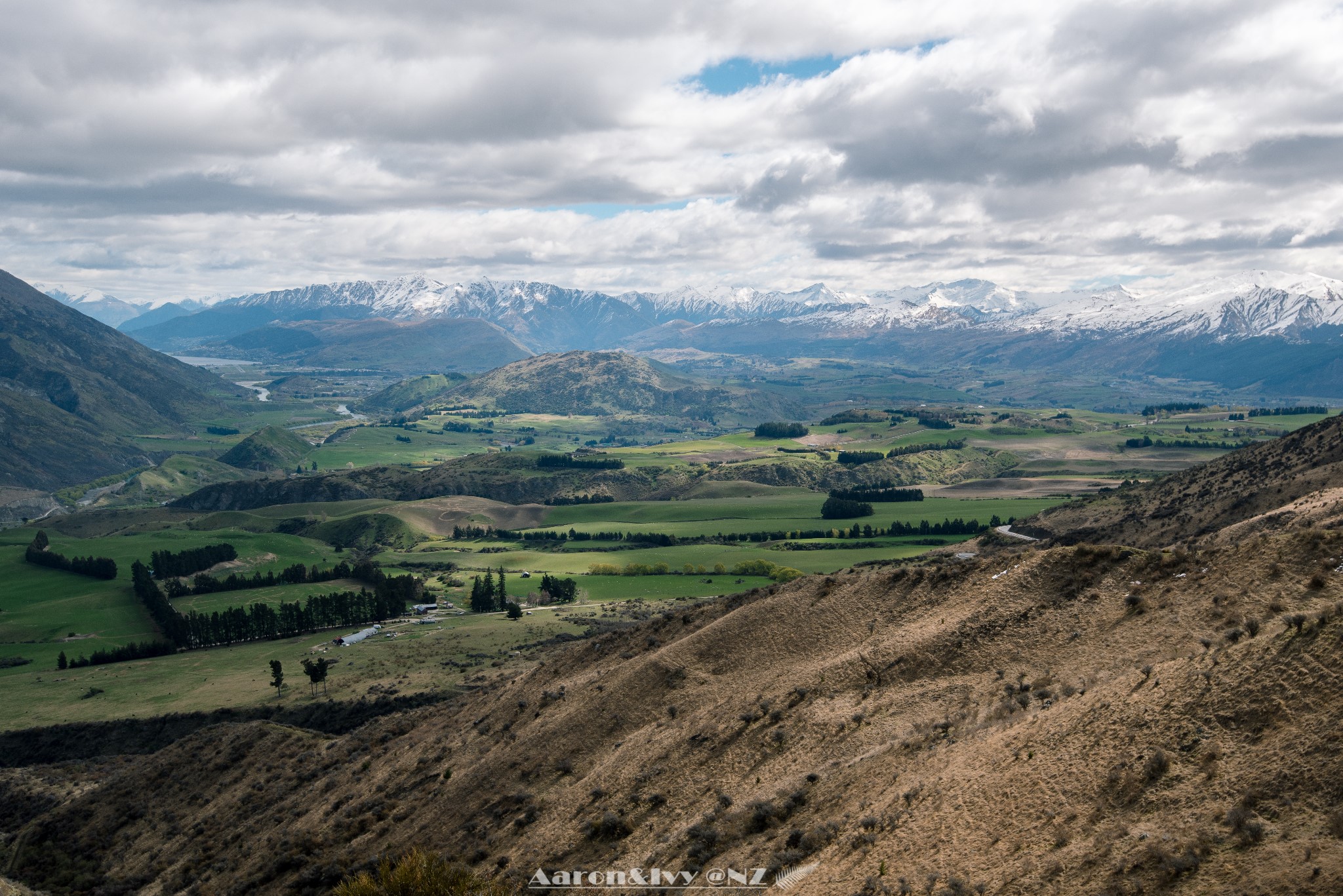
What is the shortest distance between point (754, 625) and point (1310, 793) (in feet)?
111

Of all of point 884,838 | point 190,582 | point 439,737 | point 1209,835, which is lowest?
point 190,582

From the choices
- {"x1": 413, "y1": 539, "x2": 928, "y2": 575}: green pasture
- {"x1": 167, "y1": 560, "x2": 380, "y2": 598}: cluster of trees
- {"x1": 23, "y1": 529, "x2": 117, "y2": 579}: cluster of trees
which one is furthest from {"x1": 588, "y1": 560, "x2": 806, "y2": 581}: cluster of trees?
{"x1": 23, "y1": 529, "x2": 117, "y2": 579}: cluster of trees

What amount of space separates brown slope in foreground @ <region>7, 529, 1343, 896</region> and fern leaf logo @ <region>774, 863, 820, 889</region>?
0.45m

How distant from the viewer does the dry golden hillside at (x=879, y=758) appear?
26000mm

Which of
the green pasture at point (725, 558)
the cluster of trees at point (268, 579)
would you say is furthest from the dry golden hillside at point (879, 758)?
the cluster of trees at point (268, 579)

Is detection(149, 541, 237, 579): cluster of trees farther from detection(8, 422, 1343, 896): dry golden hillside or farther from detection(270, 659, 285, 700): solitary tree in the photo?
detection(8, 422, 1343, 896): dry golden hillside

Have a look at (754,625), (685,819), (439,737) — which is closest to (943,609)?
(754,625)

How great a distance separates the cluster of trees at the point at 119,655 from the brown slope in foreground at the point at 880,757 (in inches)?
2605

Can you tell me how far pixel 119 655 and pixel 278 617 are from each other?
22.4 m

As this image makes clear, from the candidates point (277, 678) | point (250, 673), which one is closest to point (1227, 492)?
→ point (277, 678)

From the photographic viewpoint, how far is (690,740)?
1727 inches

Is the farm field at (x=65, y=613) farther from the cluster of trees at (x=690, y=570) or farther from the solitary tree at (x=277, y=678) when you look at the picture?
the cluster of trees at (x=690, y=570)

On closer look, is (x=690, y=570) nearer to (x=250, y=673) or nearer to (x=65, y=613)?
(x=250, y=673)

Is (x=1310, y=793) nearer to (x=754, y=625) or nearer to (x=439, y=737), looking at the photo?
(x=754, y=625)
